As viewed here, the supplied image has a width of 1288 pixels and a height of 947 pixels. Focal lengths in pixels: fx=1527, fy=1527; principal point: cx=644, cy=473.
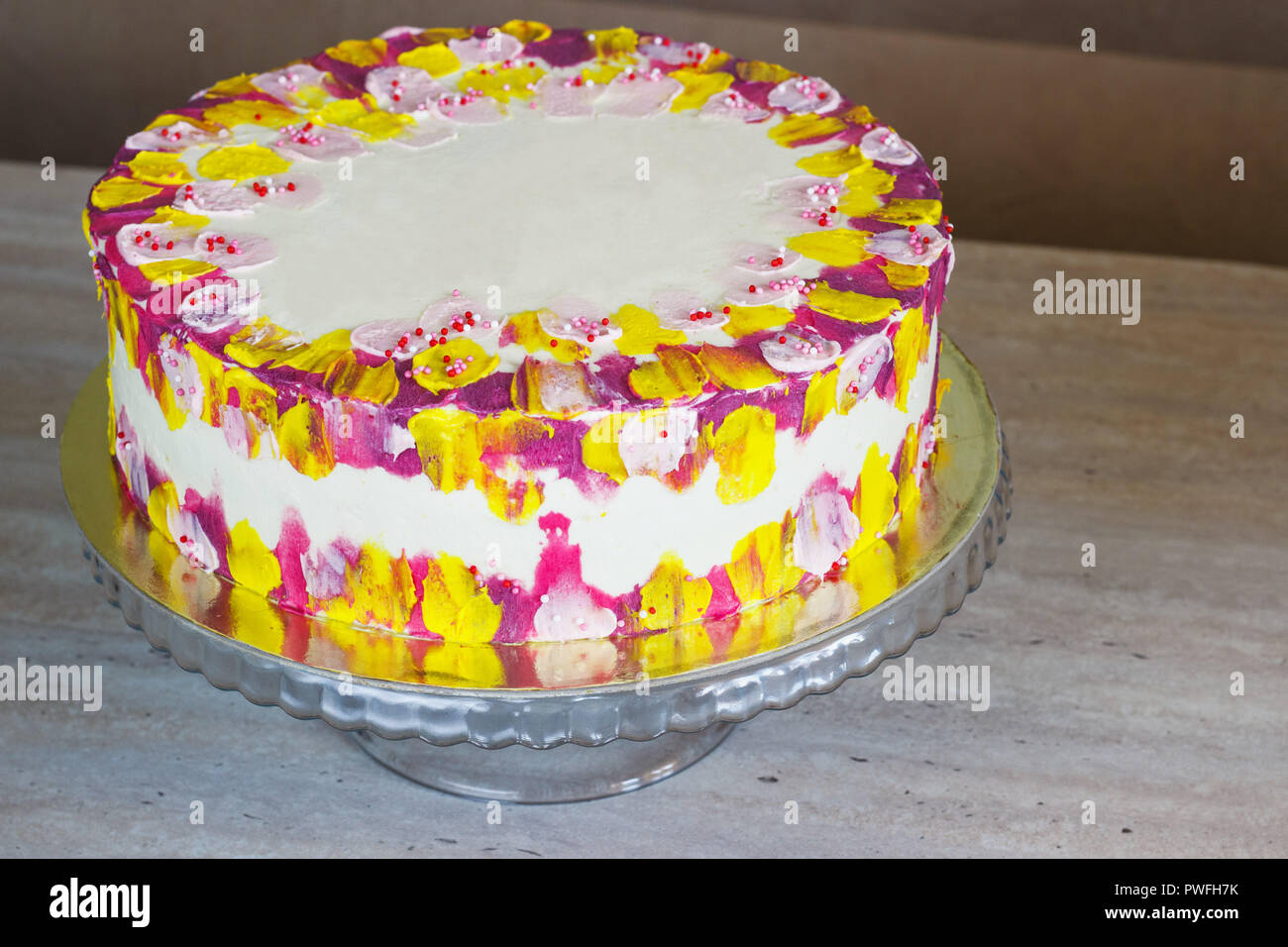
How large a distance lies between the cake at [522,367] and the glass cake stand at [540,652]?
0.08ft

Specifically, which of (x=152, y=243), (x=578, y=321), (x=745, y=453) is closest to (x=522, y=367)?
(x=578, y=321)

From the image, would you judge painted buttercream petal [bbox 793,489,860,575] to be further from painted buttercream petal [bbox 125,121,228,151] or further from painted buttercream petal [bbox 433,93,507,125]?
painted buttercream petal [bbox 125,121,228,151]

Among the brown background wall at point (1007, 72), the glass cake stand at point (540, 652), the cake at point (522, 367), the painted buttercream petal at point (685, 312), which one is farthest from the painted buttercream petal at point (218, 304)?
the brown background wall at point (1007, 72)

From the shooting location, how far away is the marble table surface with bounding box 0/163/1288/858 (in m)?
1.82

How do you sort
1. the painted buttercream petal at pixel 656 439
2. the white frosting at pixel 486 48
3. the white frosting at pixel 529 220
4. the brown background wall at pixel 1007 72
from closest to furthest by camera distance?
the painted buttercream petal at pixel 656 439 → the white frosting at pixel 529 220 → the white frosting at pixel 486 48 → the brown background wall at pixel 1007 72

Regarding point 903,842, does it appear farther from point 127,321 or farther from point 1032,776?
point 127,321

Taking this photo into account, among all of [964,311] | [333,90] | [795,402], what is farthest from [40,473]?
[964,311]

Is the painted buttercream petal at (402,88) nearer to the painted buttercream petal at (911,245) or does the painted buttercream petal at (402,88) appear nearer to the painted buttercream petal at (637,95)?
the painted buttercream petal at (637,95)

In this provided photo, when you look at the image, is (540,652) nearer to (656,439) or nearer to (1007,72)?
(656,439)

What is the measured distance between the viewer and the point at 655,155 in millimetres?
1811

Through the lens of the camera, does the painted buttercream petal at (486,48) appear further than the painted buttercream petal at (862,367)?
Yes

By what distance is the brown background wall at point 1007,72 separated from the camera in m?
3.30

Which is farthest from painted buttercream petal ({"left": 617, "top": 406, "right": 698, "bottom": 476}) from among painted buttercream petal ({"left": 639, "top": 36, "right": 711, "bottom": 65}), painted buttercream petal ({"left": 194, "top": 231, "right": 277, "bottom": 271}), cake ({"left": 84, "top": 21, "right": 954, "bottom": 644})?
painted buttercream petal ({"left": 639, "top": 36, "right": 711, "bottom": 65})

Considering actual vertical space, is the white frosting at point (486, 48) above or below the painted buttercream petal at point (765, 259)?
above
